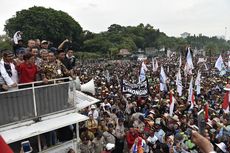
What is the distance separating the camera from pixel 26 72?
25.7 ft

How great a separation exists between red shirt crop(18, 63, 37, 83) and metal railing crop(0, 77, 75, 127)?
0.14 metres

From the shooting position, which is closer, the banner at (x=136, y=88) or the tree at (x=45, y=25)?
the banner at (x=136, y=88)

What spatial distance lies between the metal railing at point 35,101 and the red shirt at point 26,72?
0.14m

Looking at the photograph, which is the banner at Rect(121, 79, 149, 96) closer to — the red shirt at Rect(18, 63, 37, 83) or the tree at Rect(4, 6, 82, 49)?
the red shirt at Rect(18, 63, 37, 83)

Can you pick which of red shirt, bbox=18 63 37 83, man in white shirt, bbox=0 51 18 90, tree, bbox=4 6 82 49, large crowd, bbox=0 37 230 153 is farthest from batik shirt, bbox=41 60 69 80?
tree, bbox=4 6 82 49

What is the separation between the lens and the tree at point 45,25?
68.8 meters

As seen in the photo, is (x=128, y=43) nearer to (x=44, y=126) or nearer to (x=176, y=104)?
(x=176, y=104)

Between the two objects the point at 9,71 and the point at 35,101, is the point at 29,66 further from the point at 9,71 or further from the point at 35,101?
the point at 35,101

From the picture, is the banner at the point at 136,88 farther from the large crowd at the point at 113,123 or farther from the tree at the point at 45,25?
the tree at the point at 45,25

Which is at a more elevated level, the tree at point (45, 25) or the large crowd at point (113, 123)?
the tree at point (45, 25)

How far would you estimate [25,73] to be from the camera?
7828 mm

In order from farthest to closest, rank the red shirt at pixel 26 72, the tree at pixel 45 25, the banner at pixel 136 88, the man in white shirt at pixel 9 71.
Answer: the tree at pixel 45 25, the banner at pixel 136 88, the red shirt at pixel 26 72, the man in white shirt at pixel 9 71

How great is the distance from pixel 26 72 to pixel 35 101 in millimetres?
676

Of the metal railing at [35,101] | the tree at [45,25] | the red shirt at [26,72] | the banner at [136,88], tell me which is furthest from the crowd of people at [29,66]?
the tree at [45,25]
